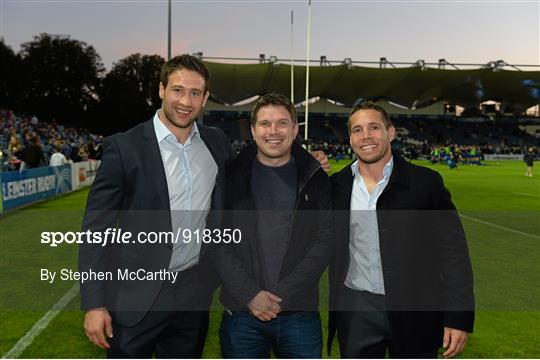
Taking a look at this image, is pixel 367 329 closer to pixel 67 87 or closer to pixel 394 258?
pixel 394 258

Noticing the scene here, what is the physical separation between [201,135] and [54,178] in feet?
47.7

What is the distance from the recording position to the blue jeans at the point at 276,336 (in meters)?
2.71

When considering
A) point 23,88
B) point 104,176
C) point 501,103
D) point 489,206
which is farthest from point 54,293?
point 501,103

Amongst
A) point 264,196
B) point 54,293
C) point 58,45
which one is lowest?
point 54,293

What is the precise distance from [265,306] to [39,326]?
322cm

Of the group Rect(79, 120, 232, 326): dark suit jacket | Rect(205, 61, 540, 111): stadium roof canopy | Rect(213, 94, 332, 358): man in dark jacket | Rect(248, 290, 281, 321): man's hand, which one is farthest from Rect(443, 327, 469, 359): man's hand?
Rect(205, 61, 540, 111): stadium roof canopy

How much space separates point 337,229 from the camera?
112 inches

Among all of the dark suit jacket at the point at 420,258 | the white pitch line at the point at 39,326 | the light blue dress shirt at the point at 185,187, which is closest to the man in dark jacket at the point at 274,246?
the light blue dress shirt at the point at 185,187

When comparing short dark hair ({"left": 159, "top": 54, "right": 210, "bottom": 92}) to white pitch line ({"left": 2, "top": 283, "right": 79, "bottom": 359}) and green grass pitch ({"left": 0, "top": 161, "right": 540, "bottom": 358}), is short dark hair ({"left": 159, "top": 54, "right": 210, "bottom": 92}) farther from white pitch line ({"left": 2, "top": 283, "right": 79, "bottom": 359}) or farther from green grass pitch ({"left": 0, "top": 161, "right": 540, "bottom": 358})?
white pitch line ({"left": 2, "top": 283, "right": 79, "bottom": 359})

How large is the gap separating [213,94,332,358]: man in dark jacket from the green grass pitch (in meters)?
1.73

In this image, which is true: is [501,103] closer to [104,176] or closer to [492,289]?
[492,289]

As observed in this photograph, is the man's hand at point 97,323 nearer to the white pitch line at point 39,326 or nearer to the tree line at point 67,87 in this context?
the white pitch line at point 39,326

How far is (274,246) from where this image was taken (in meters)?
2.73

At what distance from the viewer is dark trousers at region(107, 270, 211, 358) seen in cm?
268
